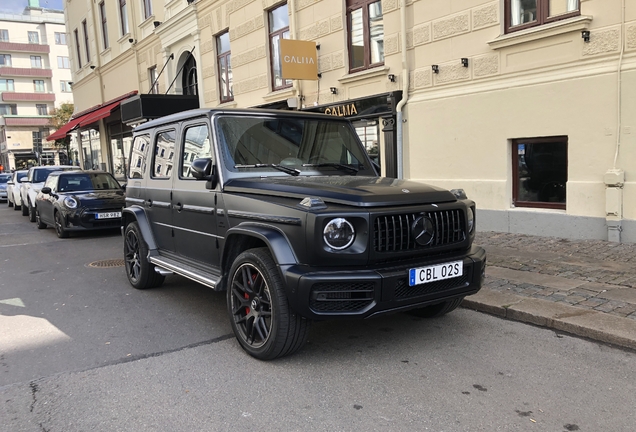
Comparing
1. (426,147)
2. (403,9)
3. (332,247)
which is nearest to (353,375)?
(332,247)

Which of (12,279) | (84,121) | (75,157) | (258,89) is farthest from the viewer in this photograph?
(75,157)

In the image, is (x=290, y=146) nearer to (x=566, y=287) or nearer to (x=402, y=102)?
(x=566, y=287)

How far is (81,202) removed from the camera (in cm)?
1102

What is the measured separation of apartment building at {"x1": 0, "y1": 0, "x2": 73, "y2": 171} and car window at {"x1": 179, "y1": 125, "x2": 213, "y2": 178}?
7152cm

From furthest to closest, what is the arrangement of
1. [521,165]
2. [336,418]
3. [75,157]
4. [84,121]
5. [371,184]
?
[75,157] → [84,121] → [521,165] → [371,184] → [336,418]

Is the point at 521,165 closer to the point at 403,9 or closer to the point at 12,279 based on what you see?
the point at 403,9

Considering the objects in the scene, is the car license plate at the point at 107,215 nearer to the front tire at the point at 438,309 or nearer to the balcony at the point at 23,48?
the front tire at the point at 438,309

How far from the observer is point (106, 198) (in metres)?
11.4

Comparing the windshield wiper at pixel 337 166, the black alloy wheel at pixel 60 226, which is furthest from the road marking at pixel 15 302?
the black alloy wheel at pixel 60 226

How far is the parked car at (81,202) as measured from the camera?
10945 millimetres

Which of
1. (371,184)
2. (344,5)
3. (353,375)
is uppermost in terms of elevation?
(344,5)

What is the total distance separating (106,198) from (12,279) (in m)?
4.36

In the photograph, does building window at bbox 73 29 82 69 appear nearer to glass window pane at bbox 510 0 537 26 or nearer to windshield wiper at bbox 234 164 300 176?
glass window pane at bbox 510 0 537 26

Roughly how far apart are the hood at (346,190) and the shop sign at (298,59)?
8066 mm
